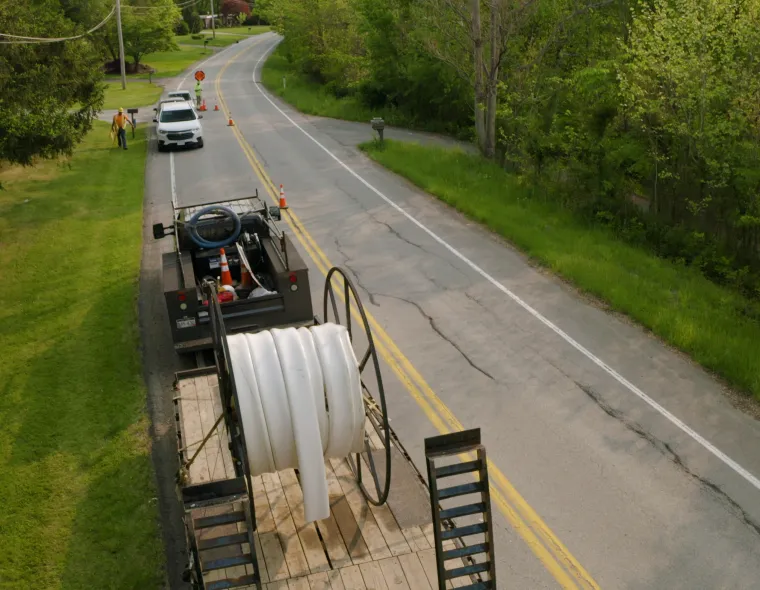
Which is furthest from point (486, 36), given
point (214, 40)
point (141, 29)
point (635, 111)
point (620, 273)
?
point (214, 40)

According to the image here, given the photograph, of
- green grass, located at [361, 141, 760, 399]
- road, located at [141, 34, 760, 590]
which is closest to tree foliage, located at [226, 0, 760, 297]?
green grass, located at [361, 141, 760, 399]

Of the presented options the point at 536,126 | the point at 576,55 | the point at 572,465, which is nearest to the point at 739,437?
the point at 572,465

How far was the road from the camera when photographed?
796 centimetres

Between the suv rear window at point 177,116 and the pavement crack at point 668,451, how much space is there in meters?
24.5

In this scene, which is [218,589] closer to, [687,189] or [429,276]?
[429,276]

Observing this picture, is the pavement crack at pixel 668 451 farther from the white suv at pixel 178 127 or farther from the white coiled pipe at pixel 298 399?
the white suv at pixel 178 127

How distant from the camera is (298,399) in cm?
647

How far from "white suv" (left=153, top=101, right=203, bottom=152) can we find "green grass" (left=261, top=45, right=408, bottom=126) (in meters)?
10.1

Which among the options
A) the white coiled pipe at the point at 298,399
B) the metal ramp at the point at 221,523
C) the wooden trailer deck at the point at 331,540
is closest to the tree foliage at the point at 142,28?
the wooden trailer deck at the point at 331,540

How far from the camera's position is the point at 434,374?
458 inches

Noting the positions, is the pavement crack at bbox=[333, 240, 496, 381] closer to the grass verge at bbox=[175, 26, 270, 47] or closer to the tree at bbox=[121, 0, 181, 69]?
the tree at bbox=[121, 0, 181, 69]

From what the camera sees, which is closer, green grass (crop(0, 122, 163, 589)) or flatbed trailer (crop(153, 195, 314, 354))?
green grass (crop(0, 122, 163, 589))

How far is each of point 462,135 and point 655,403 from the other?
989 inches

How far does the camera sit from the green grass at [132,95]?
46994mm
